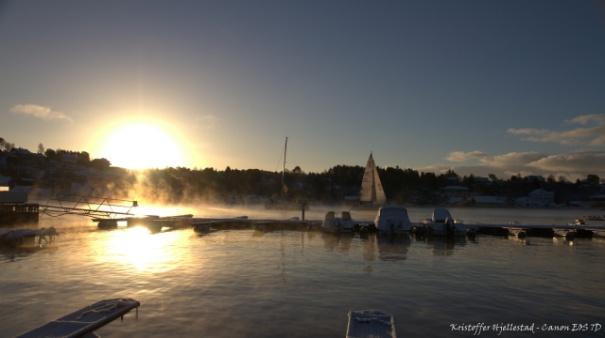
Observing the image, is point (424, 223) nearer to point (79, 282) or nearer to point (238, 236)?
point (238, 236)

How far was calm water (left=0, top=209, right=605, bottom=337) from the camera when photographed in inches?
588

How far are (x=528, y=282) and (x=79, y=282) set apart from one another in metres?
23.1

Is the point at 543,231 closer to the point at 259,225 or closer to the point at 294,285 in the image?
the point at 259,225

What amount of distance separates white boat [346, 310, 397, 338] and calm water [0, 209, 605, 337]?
1407 millimetres

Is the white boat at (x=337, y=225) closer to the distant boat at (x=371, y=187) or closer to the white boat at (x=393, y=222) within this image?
the white boat at (x=393, y=222)

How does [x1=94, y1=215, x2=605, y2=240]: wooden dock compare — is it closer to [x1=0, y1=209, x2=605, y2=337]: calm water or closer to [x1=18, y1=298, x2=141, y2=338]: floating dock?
[x1=0, y1=209, x2=605, y2=337]: calm water

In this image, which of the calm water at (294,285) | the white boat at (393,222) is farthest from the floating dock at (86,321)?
the white boat at (393,222)

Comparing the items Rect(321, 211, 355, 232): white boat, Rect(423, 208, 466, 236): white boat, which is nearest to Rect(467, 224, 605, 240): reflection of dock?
Rect(423, 208, 466, 236): white boat

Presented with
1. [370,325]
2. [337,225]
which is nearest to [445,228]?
[337,225]

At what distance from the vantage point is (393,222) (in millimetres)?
44844

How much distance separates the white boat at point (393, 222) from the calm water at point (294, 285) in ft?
25.1

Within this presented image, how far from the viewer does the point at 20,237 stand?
37.2m

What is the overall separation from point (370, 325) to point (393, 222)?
3358 cm

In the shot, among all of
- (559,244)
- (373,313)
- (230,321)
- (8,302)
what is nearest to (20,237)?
(8,302)
